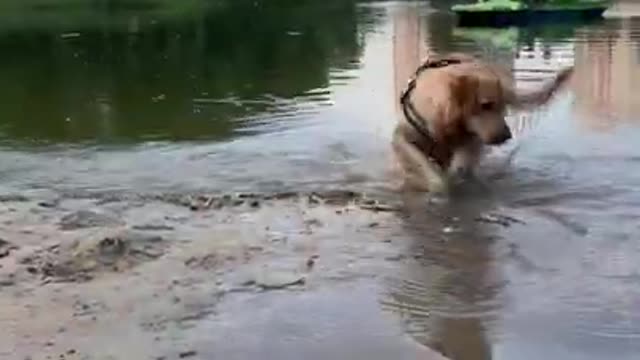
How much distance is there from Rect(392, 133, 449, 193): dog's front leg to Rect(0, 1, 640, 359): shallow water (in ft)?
0.70

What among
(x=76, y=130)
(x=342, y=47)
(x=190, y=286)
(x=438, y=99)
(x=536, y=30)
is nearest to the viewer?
(x=190, y=286)

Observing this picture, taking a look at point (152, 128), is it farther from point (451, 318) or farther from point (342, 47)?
point (342, 47)

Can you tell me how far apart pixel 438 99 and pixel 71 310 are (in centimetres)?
353

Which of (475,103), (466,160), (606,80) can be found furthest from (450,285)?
(606,80)

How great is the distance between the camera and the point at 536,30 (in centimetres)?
2911

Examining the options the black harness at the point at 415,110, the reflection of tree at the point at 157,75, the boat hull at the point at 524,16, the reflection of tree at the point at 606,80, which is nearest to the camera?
the black harness at the point at 415,110

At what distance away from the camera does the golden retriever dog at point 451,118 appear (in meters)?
8.38

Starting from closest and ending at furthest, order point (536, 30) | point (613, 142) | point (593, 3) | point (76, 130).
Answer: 1. point (613, 142)
2. point (76, 130)
3. point (536, 30)
4. point (593, 3)

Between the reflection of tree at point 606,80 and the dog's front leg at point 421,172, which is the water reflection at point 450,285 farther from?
the reflection of tree at point 606,80

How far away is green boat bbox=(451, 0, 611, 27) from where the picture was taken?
31.4m

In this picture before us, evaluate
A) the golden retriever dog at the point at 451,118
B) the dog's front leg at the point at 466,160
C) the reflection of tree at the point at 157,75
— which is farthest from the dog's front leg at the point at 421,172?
the reflection of tree at the point at 157,75

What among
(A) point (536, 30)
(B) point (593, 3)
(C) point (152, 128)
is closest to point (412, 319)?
(C) point (152, 128)

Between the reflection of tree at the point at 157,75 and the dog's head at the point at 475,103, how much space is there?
429 centimetres

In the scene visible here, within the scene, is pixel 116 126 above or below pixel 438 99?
below
